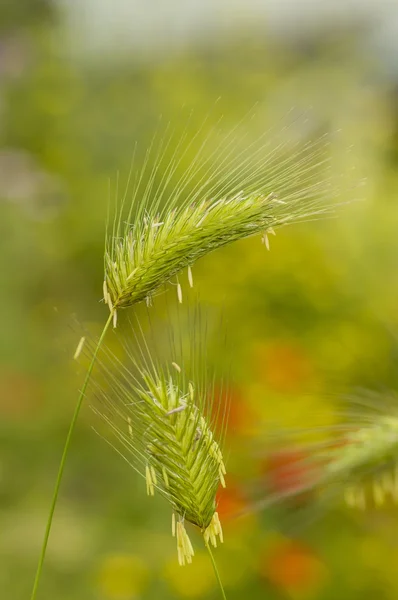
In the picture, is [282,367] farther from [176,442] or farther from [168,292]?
[176,442]

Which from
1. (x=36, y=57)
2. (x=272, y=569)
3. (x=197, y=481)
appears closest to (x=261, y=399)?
(x=272, y=569)

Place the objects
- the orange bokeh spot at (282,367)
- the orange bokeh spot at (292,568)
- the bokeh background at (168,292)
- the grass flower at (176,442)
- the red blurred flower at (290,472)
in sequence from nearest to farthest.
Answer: the grass flower at (176,442), the red blurred flower at (290,472), the orange bokeh spot at (292,568), the bokeh background at (168,292), the orange bokeh spot at (282,367)

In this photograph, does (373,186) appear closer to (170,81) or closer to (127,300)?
(170,81)

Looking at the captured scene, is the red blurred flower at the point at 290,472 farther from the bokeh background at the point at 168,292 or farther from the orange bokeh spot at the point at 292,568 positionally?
the orange bokeh spot at the point at 292,568

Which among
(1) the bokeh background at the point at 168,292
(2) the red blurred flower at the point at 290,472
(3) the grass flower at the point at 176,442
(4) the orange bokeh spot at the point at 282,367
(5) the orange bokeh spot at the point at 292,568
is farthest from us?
(4) the orange bokeh spot at the point at 282,367

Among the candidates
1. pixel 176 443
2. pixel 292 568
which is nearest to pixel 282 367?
pixel 292 568

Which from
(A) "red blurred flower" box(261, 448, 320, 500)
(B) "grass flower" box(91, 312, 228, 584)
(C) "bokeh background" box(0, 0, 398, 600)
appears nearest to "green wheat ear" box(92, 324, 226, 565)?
(B) "grass flower" box(91, 312, 228, 584)

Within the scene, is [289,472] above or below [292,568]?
above

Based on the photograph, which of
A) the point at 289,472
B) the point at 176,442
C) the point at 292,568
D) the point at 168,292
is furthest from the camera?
the point at 168,292

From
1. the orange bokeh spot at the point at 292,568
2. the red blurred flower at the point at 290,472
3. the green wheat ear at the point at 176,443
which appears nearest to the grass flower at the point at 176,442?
the green wheat ear at the point at 176,443

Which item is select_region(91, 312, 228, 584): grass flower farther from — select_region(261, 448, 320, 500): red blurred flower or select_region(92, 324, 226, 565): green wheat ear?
select_region(261, 448, 320, 500): red blurred flower
